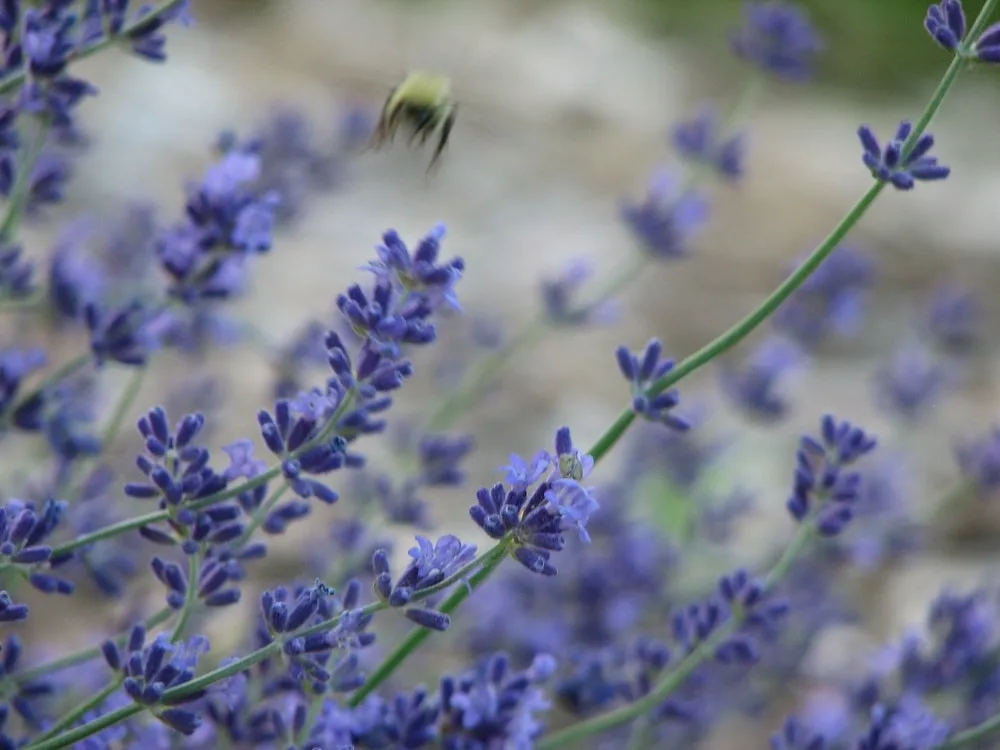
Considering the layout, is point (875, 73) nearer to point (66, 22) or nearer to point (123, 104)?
point (123, 104)

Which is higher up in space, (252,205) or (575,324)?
(575,324)

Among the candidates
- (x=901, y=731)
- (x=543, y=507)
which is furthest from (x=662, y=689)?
(x=543, y=507)

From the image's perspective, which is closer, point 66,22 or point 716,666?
point 66,22

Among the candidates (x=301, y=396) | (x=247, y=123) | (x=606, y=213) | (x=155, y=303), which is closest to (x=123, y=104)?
(x=247, y=123)

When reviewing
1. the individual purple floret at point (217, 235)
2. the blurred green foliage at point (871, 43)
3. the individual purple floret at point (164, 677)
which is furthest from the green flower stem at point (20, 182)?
the blurred green foliage at point (871, 43)

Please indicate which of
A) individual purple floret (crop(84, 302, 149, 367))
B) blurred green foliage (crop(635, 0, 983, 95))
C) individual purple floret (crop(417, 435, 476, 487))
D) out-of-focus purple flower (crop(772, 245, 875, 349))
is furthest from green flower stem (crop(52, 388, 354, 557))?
blurred green foliage (crop(635, 0, 983, 95))

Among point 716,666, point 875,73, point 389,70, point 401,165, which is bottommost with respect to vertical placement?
point 716,666

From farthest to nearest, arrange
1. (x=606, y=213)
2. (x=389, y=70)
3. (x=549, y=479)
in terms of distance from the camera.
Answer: (x=389, y=70)
(x=606, y=213)
(x=549, y=479)

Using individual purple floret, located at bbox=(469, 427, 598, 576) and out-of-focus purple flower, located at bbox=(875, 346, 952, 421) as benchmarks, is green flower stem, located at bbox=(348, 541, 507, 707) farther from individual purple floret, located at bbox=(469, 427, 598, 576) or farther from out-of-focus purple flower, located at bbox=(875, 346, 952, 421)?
out-of-focus purple flower, located at bbox=(875, 346, 952, 421)
